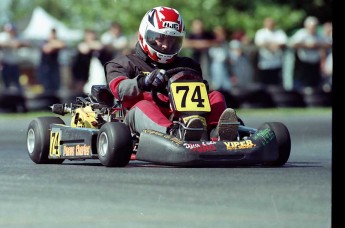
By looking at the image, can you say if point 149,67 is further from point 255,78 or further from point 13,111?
point 255,78

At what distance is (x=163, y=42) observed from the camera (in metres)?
10.1

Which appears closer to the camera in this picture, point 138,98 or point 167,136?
point 167,136

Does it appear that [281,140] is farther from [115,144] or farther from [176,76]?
[115,144]

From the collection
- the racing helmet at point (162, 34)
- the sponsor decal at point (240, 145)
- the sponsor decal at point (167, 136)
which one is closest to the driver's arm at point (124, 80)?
the racing helmet at point (162, 34)

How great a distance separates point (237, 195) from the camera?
762cm

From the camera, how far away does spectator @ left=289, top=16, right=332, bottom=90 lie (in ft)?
73.5

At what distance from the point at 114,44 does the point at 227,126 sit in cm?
1134

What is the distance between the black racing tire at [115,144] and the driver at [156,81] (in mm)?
358

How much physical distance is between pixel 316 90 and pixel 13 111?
19.1 ft

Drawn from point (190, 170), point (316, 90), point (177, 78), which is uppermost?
point (177, 78)

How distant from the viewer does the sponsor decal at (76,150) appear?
9.45 meters

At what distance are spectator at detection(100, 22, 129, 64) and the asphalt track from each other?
9.55 metres

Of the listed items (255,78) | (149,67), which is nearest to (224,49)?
(255,78)

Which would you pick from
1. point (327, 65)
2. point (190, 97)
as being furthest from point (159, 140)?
point (327, 65)
